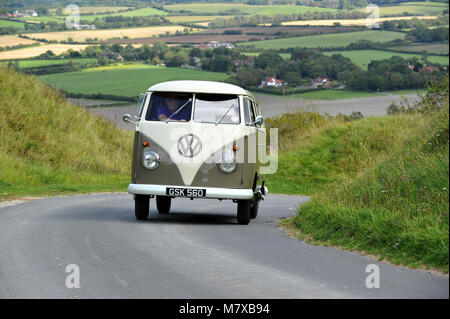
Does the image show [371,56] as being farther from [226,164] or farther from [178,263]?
[178,263]

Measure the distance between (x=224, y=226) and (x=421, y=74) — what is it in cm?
6223

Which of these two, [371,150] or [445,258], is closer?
[445,258]

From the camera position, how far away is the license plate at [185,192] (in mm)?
14781

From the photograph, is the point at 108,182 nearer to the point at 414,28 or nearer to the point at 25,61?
the point at 25,61

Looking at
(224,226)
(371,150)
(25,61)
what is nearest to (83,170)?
(371,150)

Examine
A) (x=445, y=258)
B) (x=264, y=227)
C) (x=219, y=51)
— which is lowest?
(x=219, y=51)

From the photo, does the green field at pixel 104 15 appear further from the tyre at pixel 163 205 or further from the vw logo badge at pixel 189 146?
the vw logo badge at pixel 189 146

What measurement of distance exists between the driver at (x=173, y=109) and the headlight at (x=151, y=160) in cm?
78

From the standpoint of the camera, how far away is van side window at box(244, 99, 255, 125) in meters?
15.8

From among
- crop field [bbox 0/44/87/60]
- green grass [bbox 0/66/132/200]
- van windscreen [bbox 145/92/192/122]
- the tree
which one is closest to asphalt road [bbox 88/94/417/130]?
the tree

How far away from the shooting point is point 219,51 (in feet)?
318

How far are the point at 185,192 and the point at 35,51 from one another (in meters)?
66.3

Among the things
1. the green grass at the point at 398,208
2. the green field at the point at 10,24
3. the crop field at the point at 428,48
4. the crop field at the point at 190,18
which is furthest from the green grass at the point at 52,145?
the crop field at the point at 190,18

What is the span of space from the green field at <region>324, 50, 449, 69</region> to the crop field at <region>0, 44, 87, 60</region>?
3078 centimetres
